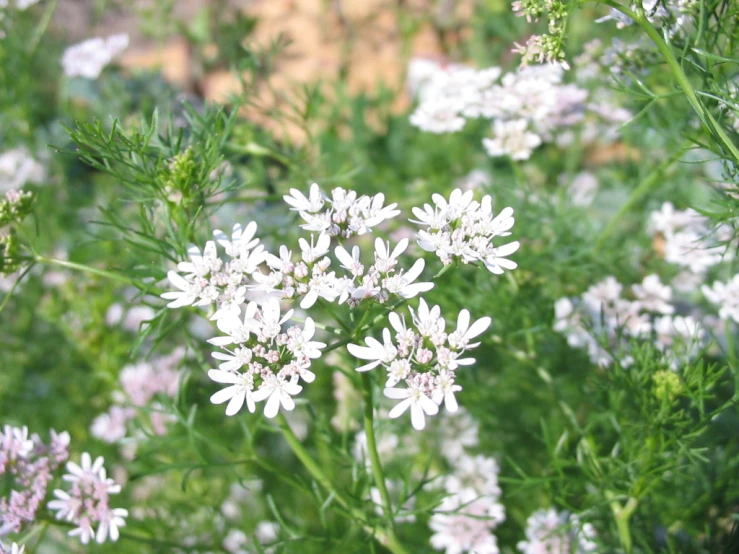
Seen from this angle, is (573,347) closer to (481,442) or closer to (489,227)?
(481,442)

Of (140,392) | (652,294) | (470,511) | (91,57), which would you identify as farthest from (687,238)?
(91,57)

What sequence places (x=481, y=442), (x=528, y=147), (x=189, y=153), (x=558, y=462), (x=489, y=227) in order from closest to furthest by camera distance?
(x=489, y=227) < (x=189, y=153) < (x=558, y=462) < (x=528, y=147) < (x=481, y=442)

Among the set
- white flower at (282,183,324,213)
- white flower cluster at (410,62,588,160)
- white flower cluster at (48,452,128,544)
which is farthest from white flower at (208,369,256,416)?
white flower cluster at (410,62,588,160)

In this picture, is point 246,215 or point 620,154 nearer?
point 246,215

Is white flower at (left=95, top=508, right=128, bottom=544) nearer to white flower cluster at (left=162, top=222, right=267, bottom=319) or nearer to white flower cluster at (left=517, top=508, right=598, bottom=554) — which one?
white flower cluster at (left=162, top=222, right=267, bottom=319)

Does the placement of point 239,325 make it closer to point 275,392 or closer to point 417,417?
point 275,392

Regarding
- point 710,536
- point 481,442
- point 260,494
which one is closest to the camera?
point 710,536

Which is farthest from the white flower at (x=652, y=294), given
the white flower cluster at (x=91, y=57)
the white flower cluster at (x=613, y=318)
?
the white flower cluster at (x=91, y=57)

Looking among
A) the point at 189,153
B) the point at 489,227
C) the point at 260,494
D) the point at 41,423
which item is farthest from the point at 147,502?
the point at 489,227
